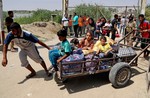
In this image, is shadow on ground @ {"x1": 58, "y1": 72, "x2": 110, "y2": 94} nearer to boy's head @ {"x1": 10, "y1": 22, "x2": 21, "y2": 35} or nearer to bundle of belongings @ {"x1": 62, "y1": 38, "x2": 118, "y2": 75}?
bundle of belongings @ {"x1": 62, "y1": 38, "x2": 118, "y2": 75}

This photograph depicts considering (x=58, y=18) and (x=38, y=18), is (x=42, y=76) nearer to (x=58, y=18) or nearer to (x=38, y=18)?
(x=58, y=18)

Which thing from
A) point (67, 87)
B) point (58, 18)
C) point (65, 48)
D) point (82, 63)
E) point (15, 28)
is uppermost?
point (58, 18)

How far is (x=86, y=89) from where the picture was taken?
465cm

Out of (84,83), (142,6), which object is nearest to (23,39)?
(84,83)

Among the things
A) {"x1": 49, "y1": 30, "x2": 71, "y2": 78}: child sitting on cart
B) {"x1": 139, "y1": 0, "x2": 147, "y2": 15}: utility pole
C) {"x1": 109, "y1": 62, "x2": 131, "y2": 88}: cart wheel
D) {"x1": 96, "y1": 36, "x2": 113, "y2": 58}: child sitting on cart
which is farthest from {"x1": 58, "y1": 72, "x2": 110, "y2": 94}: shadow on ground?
{"x1": 139, "y1": 0, "x2": 147, "y2": 15}: utility pole

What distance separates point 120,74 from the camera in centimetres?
460

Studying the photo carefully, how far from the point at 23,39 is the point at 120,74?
2574 mm

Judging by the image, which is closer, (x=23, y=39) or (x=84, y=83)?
(x=23, y=39)

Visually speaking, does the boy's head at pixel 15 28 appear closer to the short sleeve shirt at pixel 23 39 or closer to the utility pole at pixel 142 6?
the short sleeve shirt at pixel 23 39

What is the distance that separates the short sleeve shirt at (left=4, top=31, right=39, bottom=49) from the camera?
15.5ft

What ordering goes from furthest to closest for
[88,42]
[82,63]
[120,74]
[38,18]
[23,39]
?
[38,18] → [88,42] → [23,39] → [120,74] → [82,63]

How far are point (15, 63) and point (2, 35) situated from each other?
2.32m

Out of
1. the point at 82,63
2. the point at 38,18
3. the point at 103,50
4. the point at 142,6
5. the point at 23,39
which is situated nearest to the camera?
the point at 82,63

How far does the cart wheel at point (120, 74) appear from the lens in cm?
449
